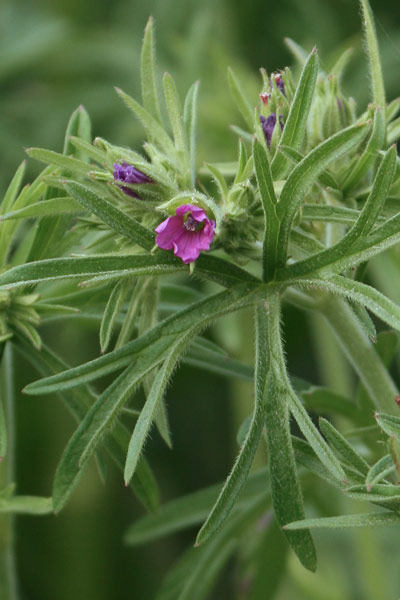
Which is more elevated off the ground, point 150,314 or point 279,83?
point 279,83

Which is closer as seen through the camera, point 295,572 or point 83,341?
point 295,572

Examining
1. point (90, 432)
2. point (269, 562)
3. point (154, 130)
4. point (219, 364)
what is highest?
point (154, 130)

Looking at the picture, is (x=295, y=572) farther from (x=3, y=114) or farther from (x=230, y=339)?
(x=3, y=114)

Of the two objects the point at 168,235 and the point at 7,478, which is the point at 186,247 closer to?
the point at 168,235

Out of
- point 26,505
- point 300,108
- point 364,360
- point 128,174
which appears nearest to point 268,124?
point 300,108

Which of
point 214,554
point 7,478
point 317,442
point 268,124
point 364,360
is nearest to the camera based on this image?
point 317,442

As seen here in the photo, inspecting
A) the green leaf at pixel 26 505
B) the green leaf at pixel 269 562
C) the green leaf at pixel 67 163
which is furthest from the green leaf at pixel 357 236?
the green leaf at pixel 269 562

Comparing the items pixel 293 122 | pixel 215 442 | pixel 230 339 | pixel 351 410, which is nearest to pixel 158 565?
pixel 215 442
